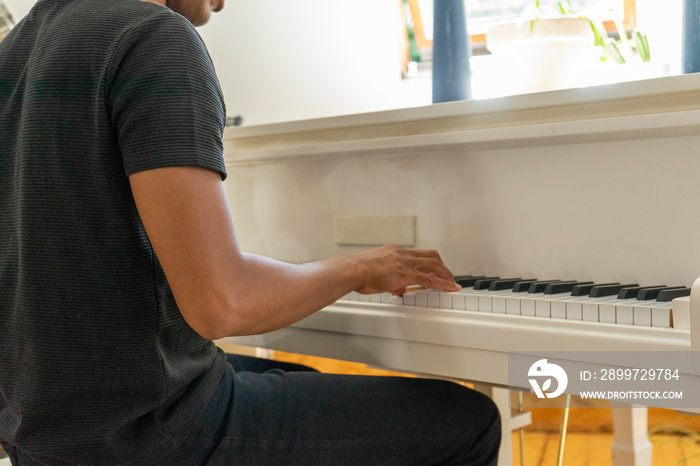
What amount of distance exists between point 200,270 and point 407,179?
0.66 metres

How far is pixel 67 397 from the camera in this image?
2.82ft

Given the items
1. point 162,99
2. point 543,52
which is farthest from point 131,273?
point 543,52

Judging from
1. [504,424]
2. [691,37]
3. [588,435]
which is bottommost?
[588,435]

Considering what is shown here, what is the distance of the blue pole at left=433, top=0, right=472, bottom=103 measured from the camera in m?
1.42

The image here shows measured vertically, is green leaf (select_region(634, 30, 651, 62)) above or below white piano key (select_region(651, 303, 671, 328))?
above

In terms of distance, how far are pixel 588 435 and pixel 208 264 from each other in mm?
2426

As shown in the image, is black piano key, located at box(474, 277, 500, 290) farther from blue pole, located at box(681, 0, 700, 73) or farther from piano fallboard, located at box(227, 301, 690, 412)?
blue pole, located at box(681, 0, 700, 73)

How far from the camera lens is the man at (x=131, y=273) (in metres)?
0.80

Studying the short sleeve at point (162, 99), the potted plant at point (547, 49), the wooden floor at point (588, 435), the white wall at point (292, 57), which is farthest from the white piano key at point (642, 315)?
the white wall at point (292, 57)

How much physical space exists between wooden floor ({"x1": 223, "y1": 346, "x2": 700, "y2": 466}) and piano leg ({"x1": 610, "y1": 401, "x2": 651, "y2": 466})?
0.60 m

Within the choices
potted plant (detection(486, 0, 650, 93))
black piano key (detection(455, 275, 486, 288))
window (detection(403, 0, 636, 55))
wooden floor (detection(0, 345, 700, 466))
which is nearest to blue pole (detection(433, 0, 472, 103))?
potted plant (detection(486, 0, 650, 93))

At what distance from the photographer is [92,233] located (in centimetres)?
85

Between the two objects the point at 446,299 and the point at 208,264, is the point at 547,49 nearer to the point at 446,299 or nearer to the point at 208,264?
the point at 446,299

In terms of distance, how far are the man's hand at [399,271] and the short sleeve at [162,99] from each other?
0.35 metres
